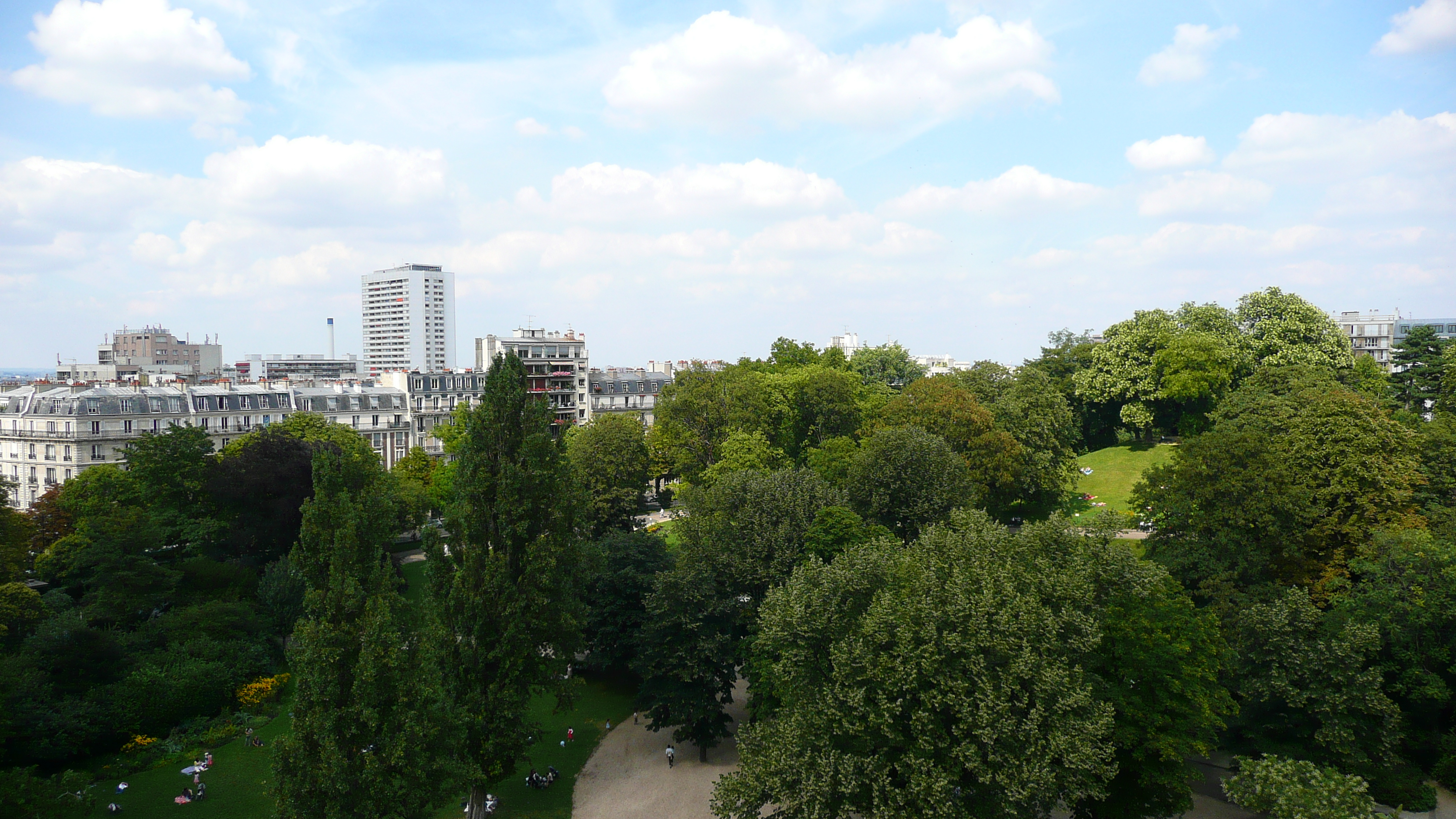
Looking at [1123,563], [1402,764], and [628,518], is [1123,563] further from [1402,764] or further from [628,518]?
[628,518]

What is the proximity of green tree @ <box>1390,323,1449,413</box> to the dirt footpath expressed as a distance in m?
48.6

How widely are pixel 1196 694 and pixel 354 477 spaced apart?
106 ft

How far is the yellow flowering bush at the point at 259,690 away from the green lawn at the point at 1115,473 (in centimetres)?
4808

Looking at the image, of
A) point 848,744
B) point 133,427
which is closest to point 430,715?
point 848,744

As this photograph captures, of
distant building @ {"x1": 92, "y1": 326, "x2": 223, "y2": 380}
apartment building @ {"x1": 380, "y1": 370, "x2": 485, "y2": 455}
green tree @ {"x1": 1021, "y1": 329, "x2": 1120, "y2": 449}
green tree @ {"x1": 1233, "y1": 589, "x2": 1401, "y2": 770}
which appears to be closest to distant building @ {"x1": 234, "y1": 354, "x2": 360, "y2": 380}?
distant building @ {"x1": 92, "y1": 326, "x2": 223, "y2": 380}

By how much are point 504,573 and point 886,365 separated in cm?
7537

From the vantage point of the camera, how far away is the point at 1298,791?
815 inches

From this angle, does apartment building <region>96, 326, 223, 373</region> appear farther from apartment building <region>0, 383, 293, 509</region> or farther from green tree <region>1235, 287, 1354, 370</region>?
green tree <region>1235, 287, 1354, 370</region>

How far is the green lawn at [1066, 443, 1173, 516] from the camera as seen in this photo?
58.3m

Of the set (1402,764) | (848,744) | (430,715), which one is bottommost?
(1402,764)

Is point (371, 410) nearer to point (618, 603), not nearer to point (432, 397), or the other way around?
point (432, 397)

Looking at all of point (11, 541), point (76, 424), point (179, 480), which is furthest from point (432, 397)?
point (11, 541)

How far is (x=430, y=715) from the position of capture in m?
20.0

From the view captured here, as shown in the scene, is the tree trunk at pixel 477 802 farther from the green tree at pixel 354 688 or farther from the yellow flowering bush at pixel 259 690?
the yellow flowering bush at pixel 259 690
